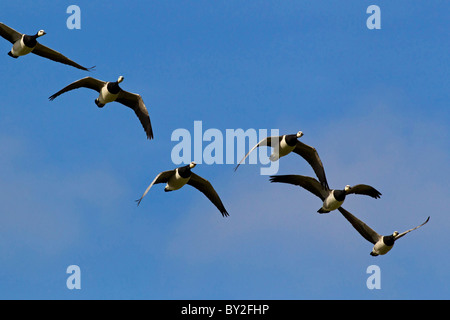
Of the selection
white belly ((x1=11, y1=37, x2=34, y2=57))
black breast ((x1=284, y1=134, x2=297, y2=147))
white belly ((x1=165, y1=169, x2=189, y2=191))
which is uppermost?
white belly ((x1=11, y1=37, x2=34, y2=57))

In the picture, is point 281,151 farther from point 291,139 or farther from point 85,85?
point 85,85

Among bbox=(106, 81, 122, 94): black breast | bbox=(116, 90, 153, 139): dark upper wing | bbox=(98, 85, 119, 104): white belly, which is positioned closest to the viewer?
bbox=(106, 81, 122, 94): black breast

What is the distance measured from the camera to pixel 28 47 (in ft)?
99.7

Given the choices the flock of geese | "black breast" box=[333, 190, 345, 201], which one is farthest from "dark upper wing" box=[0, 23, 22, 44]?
"black breast" box=[333, 190, 345, 201]

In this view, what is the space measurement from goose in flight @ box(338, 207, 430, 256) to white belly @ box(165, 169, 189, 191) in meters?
5.82

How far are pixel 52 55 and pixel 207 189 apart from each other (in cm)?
739

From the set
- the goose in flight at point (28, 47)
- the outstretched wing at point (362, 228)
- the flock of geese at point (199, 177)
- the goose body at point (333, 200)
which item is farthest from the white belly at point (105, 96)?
the outstretched wing at point (362, 228)

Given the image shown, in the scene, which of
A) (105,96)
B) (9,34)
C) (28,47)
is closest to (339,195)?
(105,96)

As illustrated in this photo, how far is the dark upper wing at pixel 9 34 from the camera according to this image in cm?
3028

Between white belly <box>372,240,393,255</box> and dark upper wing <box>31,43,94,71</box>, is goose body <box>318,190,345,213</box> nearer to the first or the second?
white belly <box>372,240,393,255</box>

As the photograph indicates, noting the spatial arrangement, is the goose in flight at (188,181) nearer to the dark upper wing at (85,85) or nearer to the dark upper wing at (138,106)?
the dark upper wing at (138,106)

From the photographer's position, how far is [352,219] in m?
30.7

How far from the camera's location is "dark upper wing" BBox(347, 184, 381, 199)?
30.7 metres

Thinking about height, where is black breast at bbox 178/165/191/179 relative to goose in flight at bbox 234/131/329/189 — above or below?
below
